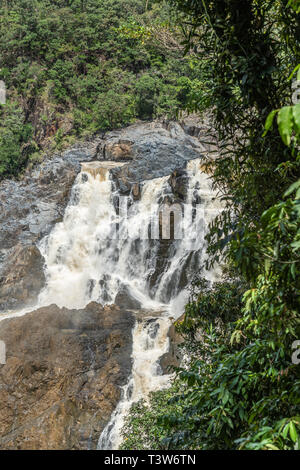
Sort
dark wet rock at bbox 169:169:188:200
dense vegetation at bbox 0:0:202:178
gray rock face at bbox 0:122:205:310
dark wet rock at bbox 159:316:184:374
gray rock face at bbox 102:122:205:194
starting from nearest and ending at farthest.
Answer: dark wet rock at bbox 159:316:184:374
gray rock face at bbox 0:122:205:310
dark wet rock at bbox 169:169:188:200
gray rock face at bbox 102:122:205:194
dense vegetation at bbox 0:0:202:178

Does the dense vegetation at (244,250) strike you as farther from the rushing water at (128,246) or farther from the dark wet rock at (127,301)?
the rushing water at (128,246)

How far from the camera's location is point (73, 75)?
2797cm

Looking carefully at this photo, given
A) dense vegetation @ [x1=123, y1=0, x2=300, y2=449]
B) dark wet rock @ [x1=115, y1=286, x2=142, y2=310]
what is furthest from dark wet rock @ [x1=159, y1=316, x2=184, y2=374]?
dense vegetation @ [x1=123, y1=0, x2=300, y2=449]

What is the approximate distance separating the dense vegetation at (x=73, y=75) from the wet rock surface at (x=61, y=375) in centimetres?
1361

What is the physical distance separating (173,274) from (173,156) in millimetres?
7979

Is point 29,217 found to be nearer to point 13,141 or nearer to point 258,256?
point 13,141

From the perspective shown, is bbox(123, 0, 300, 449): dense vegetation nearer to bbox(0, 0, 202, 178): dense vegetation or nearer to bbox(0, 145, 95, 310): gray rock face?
bbox(0, 145, 95, 310): gray rock face

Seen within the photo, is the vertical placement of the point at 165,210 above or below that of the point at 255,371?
above

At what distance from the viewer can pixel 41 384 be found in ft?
34.1

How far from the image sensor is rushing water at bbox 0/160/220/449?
581 inches

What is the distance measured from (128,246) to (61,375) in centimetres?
703

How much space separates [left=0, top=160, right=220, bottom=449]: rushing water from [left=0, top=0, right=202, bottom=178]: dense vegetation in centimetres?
675
